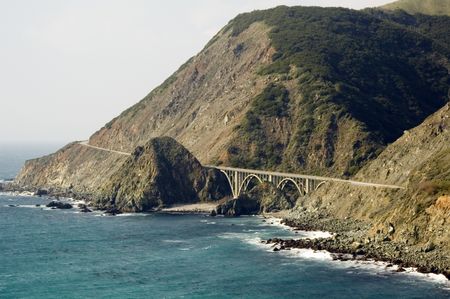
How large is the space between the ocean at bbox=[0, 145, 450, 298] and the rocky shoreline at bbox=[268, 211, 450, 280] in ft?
9.54

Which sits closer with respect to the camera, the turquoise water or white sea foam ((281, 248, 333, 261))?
the turquoise water

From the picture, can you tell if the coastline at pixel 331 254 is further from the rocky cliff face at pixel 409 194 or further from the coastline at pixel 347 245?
the rocky cliff face at pixel 409 194

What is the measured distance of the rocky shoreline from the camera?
120688 millimetres

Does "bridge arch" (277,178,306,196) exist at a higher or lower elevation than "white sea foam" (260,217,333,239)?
higher

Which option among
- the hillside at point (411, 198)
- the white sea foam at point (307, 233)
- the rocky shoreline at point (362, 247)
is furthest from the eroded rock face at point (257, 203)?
the rocky shoreline at point (362, 247)

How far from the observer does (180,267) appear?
13012 centimetres

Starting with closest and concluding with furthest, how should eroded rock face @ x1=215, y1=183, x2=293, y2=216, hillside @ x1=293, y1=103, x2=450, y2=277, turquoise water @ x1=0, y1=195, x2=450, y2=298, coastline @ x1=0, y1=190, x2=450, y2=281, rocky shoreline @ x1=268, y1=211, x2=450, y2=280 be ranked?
turquoise water @ x1=0, y1=195, x2=450, y2=298
rocky shoreline @ x1=268, y1=211, x2=450, y2=280
coastline @ x1=0, y1=190, x2=450, y2=281
hillside @ x1=293, y1=103, x2=450, y2=277
eroded rock face @ x1=215, y1=183, x2=293, y2=216

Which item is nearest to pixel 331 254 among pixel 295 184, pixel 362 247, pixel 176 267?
pixel 362 247

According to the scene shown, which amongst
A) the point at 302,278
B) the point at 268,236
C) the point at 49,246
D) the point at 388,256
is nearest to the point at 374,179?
the point at 268,236

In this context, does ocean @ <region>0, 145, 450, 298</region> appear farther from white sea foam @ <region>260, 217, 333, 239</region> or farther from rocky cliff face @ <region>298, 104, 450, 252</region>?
rocky cliff face @ <region>298, 104, 450, 252</region>

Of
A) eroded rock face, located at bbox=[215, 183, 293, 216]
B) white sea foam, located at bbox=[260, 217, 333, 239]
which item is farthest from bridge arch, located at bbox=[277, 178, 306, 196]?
white sea foam, located at bbox=[260, 217, 333, 239]

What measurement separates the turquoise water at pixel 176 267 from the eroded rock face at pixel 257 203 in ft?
47.9

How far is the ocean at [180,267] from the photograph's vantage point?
112375 mm

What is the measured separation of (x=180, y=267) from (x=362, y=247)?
3487 centimetres
